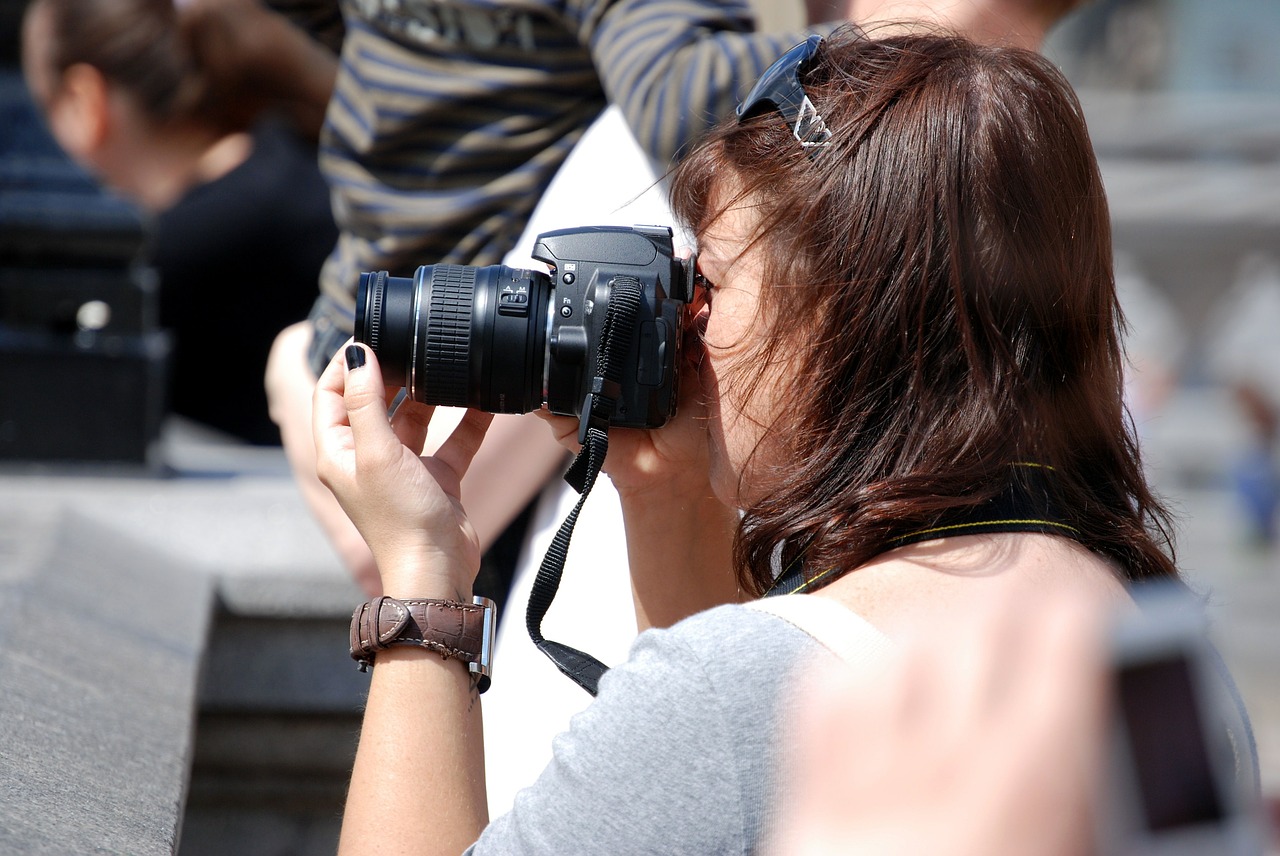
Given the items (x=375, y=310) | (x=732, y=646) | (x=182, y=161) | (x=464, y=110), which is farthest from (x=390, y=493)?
(x=182, y=161)

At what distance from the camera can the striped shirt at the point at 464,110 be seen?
1.86 metres

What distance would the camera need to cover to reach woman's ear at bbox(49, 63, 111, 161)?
3.27 m

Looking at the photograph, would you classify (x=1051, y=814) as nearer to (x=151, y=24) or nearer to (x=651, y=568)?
(x=651, y=568)

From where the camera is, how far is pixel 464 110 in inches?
75.9

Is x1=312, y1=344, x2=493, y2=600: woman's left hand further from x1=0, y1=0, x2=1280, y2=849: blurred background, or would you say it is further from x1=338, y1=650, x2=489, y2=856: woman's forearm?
x1=0, y1=0, x2=1280, y2=849: blurred background

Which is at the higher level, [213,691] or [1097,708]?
[1097,708]

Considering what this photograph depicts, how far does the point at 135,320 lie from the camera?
304 cm

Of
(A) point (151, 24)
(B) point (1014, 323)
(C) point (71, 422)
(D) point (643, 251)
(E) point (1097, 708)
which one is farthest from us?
(A) point (151, 24)

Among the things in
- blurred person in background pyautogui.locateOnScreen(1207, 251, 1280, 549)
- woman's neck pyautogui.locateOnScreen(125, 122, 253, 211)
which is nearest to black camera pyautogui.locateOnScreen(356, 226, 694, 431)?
woman's neck pyautogui.locateOnScreen(125, 122, 253, 211)

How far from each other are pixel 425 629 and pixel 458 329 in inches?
12.9

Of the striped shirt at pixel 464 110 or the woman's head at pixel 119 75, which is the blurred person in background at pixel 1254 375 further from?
the striped shirt at pixel 464 110

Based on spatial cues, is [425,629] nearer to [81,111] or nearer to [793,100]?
[793,100]

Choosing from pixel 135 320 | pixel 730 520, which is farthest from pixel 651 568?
pixel 135 320

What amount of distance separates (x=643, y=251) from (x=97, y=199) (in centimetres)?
205
